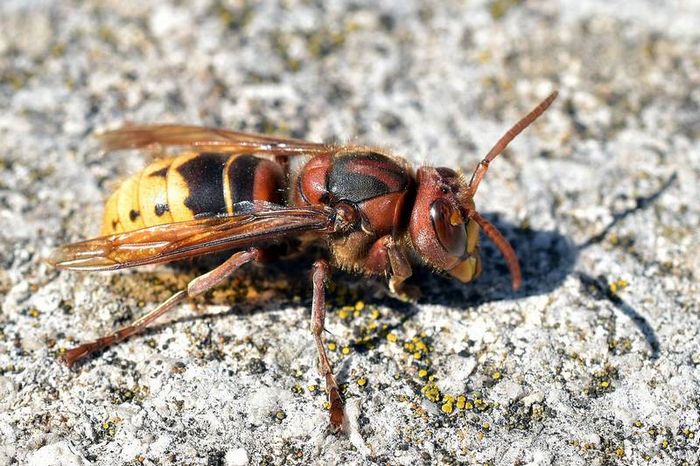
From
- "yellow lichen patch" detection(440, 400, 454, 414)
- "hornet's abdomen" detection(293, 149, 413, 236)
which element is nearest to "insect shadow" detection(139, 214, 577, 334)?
"hornet's abdomen" detection(293, 149, 413, 236)

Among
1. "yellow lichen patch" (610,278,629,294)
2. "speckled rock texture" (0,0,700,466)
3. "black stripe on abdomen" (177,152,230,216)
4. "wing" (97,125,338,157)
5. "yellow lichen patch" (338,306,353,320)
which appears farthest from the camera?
"wing" (97,125,338,157)

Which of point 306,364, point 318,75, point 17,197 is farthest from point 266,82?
point 306,364

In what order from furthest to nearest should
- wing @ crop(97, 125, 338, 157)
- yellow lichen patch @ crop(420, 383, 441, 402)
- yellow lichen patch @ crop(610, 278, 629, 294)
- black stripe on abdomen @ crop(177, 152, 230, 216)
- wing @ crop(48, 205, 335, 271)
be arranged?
wing @ crop(97, 125, 338, 157) < yellow lichen patch @ crop(610, 278, 629, 294) < black stripe on abdomen @ crop(177, 152, 230, 216) < wing @ crop(48, 205, 335, 271) < yellow lichen patch @ crop(420, 383, 441, 402)

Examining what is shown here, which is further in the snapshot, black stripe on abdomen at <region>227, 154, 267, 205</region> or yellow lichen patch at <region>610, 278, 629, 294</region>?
yellow lichen patch at <region>610, 278, 629, 294</region>

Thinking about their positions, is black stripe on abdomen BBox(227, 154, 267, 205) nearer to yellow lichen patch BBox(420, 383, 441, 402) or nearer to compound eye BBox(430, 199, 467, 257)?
compound eye BBox(430, 199, 467, 257)

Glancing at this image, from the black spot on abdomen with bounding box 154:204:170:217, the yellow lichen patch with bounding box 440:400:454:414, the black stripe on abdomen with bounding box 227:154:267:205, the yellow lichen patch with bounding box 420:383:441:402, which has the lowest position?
the yellow lichen patch with bounding box 440:400:454:414

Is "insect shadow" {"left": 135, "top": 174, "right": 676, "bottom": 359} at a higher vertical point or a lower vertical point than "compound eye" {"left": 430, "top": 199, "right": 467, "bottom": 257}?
lower
